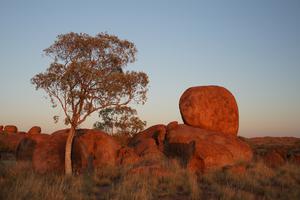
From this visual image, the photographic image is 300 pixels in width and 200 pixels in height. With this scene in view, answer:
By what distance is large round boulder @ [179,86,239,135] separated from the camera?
94.0 ft

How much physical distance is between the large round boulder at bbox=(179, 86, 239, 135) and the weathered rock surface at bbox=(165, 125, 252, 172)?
4.03 feet

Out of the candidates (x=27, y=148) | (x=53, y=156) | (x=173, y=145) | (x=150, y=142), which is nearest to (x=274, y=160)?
(x=173, y=145)

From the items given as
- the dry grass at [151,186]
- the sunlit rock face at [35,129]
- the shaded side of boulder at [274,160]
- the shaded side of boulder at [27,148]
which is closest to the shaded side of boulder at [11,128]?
the sunlit rock face at [35,129]

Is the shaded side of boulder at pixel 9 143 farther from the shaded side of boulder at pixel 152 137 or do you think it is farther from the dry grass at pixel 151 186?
the dry grass at pixel 151 186

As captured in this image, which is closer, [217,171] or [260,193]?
[260,193]

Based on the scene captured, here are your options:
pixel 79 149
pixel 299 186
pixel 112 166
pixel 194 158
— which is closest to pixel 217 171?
pixel 194 158

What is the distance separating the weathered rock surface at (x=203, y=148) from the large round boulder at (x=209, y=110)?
1.23 meters

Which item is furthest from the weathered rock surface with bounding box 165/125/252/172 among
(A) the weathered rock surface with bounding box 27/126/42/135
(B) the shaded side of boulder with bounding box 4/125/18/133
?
(B) the shaded side of boulder with bounding box 4/125/18/133

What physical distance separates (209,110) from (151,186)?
1517 centimetres

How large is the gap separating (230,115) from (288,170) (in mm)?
9277

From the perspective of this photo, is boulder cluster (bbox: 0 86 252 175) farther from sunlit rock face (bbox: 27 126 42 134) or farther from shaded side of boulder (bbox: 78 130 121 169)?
sunlit rock face (bbox: 27 126 42 134)

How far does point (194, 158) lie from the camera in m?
20.0

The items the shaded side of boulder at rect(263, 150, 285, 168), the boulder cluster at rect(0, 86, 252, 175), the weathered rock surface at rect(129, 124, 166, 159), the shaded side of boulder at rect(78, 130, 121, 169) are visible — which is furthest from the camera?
the weathered rock surface at rect(129, 124, 166, 159)

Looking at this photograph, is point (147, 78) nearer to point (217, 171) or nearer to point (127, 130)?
point (217, 171)
